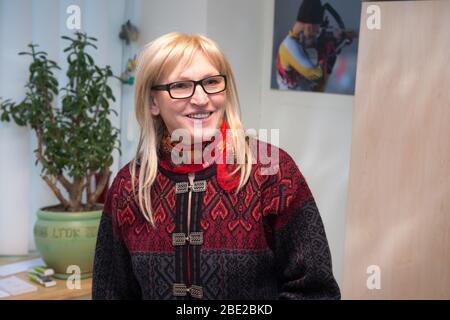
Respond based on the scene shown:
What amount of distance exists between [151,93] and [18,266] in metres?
1.78

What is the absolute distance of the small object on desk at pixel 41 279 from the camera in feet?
8.49

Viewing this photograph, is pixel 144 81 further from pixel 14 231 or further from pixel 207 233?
pixel 14 231

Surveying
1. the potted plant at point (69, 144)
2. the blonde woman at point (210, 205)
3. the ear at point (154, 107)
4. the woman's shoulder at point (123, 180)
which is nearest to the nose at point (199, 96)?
the blonde woman at point (210, 205)

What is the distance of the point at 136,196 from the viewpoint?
4.49 feet

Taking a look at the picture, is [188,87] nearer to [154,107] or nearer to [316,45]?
[154,107]

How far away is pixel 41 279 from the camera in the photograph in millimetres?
2605

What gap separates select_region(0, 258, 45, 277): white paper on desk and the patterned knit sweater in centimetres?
158

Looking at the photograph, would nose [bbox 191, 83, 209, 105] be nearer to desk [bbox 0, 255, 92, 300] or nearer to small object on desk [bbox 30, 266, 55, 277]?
desk [bbox 0, 255, 92, 300]

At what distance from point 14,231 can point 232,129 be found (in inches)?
76.0

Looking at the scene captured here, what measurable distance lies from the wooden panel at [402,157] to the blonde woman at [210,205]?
38.4 inches

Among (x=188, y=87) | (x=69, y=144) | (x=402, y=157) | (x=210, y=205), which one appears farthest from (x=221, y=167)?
(x=69, y=144)

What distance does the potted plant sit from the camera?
2619mm

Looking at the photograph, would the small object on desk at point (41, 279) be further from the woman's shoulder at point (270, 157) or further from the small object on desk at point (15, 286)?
the woman's shoulder at point (270, 157)

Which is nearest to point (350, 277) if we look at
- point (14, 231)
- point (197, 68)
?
point (197, 68)
